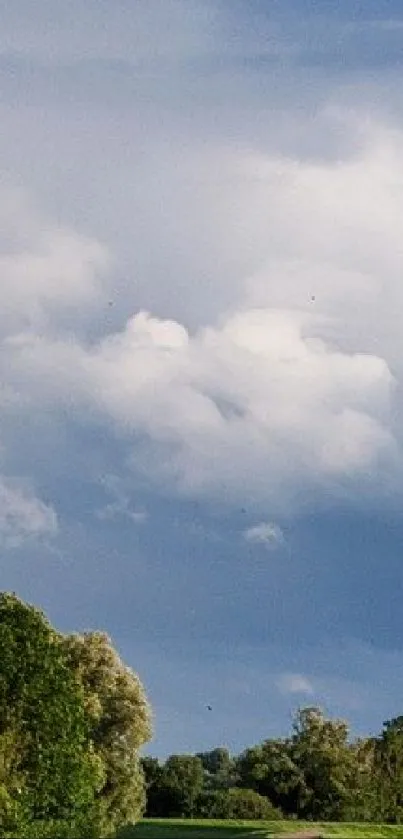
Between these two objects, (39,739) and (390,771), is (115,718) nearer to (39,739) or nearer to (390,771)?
(39,739)

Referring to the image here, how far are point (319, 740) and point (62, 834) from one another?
66.3 metres

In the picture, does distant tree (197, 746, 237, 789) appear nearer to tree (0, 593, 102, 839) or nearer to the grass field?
the grass field

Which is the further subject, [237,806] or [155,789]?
[155,789]

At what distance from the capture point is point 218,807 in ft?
390

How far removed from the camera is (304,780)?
12288cm

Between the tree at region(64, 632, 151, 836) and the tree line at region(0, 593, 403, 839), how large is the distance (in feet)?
0.18

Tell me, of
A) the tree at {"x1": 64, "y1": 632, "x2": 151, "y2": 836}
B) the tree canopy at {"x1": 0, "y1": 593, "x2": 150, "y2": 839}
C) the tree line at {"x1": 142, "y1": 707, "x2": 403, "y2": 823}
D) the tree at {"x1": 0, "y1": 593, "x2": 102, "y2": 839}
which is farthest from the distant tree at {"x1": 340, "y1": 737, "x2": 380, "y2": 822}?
the tree at {"x1": 0, "y1": 593, "x2": 102, "y2": 839}

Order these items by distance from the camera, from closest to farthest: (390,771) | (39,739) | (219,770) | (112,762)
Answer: (39,739) < (112,762) < (390,771) < (219,770)

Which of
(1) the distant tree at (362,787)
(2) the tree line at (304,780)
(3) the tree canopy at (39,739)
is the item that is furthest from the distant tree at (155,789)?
(3) the tree canopy at (39,739)

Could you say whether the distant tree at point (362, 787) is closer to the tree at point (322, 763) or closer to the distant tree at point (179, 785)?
the tree at point (322, 763)

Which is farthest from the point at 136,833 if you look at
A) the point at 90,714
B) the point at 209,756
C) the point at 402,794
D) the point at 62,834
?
the point at 209,756

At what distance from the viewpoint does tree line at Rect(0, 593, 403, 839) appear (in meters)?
60.0

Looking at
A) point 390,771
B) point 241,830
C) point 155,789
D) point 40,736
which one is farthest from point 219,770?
point 40,736

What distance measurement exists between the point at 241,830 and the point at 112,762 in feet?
31.7
